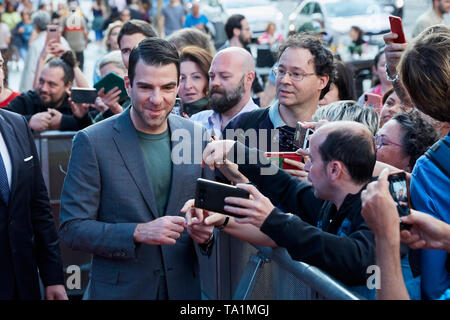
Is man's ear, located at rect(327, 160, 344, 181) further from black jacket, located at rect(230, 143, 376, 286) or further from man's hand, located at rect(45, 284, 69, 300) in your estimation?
man's hand, located at rect(45, 284, 69, 300)

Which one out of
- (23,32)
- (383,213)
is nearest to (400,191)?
(383,213)

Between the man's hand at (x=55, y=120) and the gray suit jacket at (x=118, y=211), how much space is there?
310cm

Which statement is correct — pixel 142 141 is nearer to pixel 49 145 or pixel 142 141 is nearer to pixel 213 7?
pixel 49 145

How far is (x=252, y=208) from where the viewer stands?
8.68ft

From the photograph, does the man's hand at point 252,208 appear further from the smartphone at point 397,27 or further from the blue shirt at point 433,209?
the smartphone at point 397,27

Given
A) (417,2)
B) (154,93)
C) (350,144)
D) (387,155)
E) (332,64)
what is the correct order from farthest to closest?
(417,2) < (332,64) < (387,155) < (154,93) < (350,144)

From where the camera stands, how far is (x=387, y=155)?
12.1 ft

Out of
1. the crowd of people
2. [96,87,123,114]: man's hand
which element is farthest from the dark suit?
[96,87,123,114]: man's hand

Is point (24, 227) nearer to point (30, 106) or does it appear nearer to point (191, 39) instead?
point (30, 106)

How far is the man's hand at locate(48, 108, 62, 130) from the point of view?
6.29 m

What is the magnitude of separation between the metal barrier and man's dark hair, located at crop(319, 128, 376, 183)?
1.52 ft

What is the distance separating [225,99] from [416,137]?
2117mm

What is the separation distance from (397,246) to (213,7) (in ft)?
63.3
